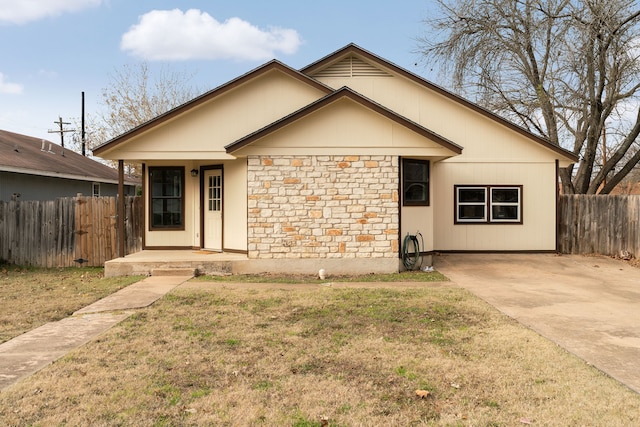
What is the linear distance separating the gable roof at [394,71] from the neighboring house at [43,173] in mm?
10615

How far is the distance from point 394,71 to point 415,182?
454 centimetres

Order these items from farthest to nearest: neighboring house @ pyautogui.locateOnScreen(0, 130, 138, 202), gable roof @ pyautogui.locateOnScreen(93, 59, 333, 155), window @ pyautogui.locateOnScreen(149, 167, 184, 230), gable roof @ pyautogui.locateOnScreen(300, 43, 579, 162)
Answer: neighboring house @ pyautogui.locateOnScreen(0, 130, 138, 202)
gable roof @ pyautogui.locateOnScreen(300, 43, 579, 162)
window @ pyautogui.locateOnScreen(149, 167, 184, 230)
gable roof @ pyautogui.locateOnScreen(93, 59, 333, 155)

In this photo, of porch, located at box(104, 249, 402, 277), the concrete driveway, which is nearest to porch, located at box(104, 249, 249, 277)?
porch, located at box(104, 249, 402, 277)

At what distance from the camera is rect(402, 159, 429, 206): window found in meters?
11.5

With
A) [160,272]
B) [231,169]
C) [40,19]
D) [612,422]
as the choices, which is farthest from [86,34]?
[612,422]

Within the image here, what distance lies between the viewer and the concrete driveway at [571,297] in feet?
17.4

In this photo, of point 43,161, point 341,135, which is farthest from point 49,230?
point 341,135

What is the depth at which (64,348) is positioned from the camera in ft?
17.5

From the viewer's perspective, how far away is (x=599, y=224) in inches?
556

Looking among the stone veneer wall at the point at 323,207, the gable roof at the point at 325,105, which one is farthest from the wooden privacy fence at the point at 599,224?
the stone veneer wall at the point at 323,207

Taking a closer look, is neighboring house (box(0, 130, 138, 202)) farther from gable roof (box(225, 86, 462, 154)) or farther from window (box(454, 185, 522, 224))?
window (box(454, 185, 522, 224))

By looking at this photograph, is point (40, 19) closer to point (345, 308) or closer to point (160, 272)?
point (160, 272)

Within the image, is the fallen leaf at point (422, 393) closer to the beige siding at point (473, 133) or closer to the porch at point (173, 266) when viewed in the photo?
the porch at point (173, 266)

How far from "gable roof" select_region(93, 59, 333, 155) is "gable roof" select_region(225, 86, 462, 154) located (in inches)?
73.4
